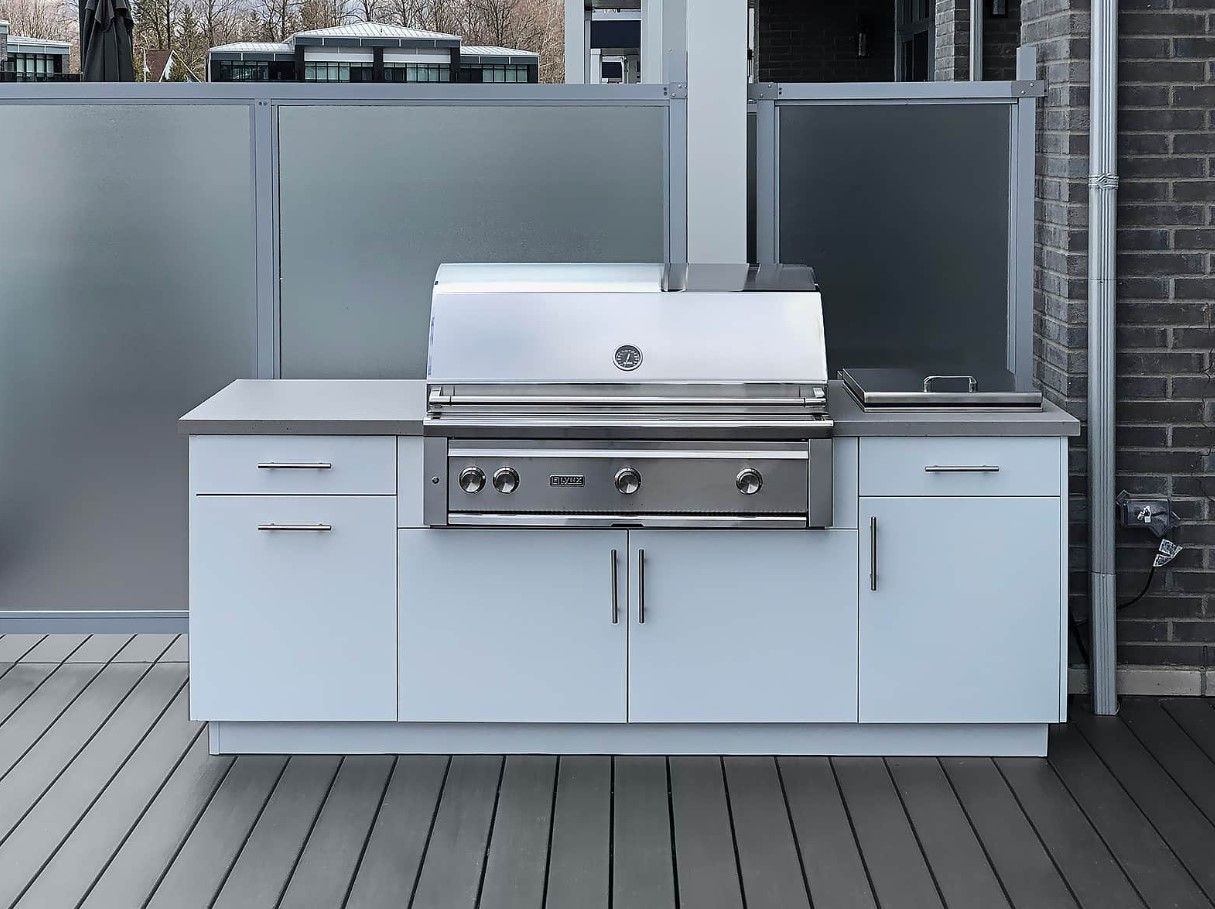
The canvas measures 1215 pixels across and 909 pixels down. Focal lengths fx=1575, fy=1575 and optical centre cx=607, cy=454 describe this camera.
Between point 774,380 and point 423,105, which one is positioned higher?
point 423,105

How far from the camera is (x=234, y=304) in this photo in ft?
14.9

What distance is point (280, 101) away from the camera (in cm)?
448

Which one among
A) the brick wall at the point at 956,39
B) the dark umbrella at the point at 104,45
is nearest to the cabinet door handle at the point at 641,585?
the dark umbrella at the point at 104,45

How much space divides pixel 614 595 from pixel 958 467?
86 centimetres

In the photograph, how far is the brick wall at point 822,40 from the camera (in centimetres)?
1363

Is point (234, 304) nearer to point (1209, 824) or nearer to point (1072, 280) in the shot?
point (1072, 280)

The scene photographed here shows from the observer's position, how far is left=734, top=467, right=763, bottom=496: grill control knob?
3604mm

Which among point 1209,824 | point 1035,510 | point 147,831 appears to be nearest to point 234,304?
point 147,831

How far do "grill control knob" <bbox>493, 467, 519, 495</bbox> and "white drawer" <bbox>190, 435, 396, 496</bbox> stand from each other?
0.27 meters

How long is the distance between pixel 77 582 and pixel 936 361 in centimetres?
260

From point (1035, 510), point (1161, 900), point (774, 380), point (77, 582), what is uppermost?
point (774, 380)

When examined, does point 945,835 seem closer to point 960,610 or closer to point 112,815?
point 960,610

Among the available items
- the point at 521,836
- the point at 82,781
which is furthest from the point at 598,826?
the point at 82,781

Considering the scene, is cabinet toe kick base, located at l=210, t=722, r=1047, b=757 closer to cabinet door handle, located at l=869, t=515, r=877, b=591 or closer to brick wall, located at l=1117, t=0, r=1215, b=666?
cabinet door handle, located at l=869, t=515, r=877, b=591
